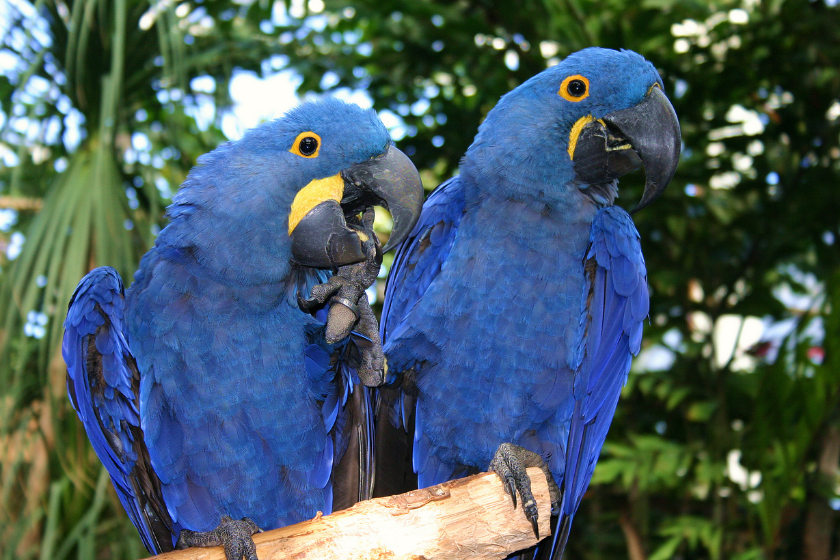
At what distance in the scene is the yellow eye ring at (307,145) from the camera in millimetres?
1483

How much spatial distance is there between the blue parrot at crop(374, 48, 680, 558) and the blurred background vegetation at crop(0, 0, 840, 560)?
1088 millimetres

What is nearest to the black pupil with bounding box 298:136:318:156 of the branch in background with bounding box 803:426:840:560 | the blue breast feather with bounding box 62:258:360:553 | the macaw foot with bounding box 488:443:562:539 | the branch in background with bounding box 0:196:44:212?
the blue breast feather with bounding box 62:258:360:553

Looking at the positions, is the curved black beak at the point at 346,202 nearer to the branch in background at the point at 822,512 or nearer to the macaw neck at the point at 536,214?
the macaw neck at the point at 536,214

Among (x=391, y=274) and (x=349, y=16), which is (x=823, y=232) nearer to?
(x=391, y=274)

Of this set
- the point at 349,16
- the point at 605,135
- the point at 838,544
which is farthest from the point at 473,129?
the point at 838,544

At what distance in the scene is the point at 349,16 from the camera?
11.8ft

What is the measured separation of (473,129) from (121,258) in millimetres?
1594

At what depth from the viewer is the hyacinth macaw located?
1.47m

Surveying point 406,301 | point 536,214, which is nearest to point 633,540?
point 406,301

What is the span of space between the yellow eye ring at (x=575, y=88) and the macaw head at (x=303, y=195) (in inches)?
19.4

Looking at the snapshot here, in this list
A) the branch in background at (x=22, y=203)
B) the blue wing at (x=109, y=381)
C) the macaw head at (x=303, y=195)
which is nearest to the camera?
the macaw head at (x=303, y=195)

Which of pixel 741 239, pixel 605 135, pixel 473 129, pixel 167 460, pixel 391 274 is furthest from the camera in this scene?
pixel 741 239

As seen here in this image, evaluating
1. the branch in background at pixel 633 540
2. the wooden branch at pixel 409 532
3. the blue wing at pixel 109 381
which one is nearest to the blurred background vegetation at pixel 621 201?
the branch in background at pixel 633 540

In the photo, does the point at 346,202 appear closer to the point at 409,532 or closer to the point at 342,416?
the point at 342,416
